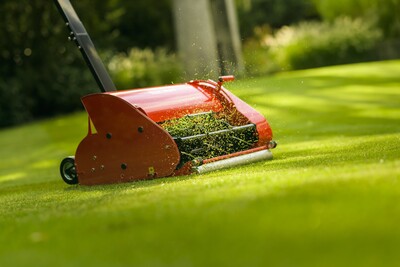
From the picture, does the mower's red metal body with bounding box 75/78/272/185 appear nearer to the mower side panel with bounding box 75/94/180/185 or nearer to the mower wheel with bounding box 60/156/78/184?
the mower side panel with bounding box 75/94/180/185

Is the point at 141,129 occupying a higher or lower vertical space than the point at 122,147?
higher

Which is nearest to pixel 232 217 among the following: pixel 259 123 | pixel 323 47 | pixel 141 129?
pixel 141 129

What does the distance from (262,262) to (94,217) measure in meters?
1.80

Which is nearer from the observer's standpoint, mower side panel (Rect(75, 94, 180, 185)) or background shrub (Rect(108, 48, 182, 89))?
mower side panel (Rect(75, 94, 180, 185))

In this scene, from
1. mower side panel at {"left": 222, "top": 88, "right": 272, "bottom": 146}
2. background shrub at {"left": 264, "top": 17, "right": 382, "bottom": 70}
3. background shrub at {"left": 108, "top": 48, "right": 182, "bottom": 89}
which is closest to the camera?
mower side panel at {"left": 222, "top": 88, "right": 272, "bottom": 146}

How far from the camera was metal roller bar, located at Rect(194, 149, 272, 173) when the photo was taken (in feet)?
25.3

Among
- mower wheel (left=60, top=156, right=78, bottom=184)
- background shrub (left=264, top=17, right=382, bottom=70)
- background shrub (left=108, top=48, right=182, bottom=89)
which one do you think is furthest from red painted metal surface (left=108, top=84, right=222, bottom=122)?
background shrub (left=264, top=17, right=382, bottom=70)

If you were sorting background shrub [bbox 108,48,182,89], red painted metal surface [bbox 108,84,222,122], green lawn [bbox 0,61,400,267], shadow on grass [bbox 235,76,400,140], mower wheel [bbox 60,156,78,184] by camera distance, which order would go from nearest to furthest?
green lawn [bbox 0,61,400,267] → red painted metal surface [bbox 108,84,222,122] → mower wheel [bbox 60,156,78,184] → shadow on grass [bbox 235,76,400,140] → background shrub [bbox 108,48,182,89]

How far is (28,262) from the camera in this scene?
454 centimetres

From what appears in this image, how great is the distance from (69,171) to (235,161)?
1.67 metres

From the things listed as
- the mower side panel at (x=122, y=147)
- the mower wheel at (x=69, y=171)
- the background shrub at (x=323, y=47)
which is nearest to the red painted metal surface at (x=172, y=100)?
the mower side panel at (x=122, y=147)

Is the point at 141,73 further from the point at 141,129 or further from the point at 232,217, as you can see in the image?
the point at 232,217

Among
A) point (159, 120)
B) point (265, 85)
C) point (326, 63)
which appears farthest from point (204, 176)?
point (326, 63)

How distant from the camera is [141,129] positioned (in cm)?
779
